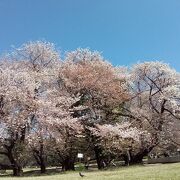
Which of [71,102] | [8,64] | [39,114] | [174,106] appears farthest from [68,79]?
[174,106]

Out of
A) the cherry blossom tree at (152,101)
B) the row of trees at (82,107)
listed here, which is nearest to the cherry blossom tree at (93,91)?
the row of trees at (82,107)

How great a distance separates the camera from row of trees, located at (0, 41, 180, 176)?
33438mm

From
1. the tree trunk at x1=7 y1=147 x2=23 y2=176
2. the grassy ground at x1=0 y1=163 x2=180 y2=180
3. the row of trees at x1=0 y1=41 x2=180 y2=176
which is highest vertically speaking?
the row of trees at x1=0 y1=41 x2=180 y2=176

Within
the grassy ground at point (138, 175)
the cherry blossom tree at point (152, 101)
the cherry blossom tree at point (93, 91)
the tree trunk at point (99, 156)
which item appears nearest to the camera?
the grassy ground at point (138, 175)

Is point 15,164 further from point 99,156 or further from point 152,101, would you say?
point 152,101

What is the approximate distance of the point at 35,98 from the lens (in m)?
A: 34.6

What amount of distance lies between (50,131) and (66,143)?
2.78 meters

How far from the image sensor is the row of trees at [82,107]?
33438mm

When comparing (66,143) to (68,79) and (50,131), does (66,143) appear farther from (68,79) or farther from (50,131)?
(68,79)

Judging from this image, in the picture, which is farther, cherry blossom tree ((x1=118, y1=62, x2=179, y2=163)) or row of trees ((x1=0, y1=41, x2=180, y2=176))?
cherry blossom tree ((x1=118, y1=62, x2=179, y2=163))

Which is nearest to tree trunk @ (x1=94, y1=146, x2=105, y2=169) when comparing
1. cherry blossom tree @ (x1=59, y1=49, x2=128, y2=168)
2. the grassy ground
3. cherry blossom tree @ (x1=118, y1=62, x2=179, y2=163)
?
cherry blossom tree @ (x1=59, y1=49, x2=128, y2=168)

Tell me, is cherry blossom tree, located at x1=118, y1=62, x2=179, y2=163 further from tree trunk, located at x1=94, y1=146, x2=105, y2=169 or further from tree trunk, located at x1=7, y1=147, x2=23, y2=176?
tree trunk, located at x1=7, y1=147, x2=23, y2=176

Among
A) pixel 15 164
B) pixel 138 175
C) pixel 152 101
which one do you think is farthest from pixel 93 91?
pixel 138 175

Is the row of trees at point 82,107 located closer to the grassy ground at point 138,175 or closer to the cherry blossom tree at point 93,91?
the cherry blossom tree at point 93,91
